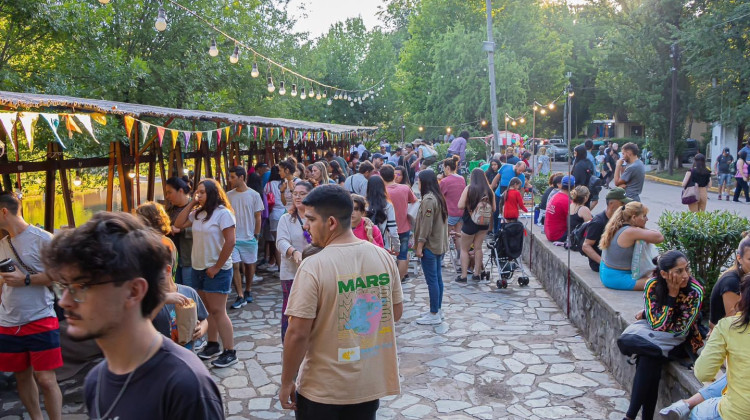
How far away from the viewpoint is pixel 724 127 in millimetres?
28203

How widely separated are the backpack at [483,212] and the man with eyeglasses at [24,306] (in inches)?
245

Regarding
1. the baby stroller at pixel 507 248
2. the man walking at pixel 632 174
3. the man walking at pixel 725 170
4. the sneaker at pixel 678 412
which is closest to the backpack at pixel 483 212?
the baby stroller at pixel 507 248

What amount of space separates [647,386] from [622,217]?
2.31 m

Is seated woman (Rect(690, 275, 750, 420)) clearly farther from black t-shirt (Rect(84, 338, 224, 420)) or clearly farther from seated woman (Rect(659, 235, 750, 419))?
black t-shirt (Rect(84, 338, 224, 420))

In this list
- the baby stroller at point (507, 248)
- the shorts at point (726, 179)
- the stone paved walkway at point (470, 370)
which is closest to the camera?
the stone paved walkway at point (470, 370)

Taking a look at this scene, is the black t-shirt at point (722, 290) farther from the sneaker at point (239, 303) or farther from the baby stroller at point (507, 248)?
the sneaker at point (239, 303)

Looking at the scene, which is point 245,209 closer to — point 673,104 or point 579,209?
point 579,209

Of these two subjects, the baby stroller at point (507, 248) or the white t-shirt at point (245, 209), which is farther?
the baby stroller at point (507, 248)

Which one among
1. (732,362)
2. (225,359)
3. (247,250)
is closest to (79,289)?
(732,362)

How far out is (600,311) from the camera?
21.1ft

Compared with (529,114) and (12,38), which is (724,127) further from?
(12,38)

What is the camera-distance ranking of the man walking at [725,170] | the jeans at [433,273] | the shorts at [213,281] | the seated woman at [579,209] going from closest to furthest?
the shorts at [213,281] < the jeans at [433,273] < the seated woman at [579,209] < the man walking at [725,170]

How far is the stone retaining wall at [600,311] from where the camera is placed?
15.6 ft

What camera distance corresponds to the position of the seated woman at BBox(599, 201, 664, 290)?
20.9 ft
